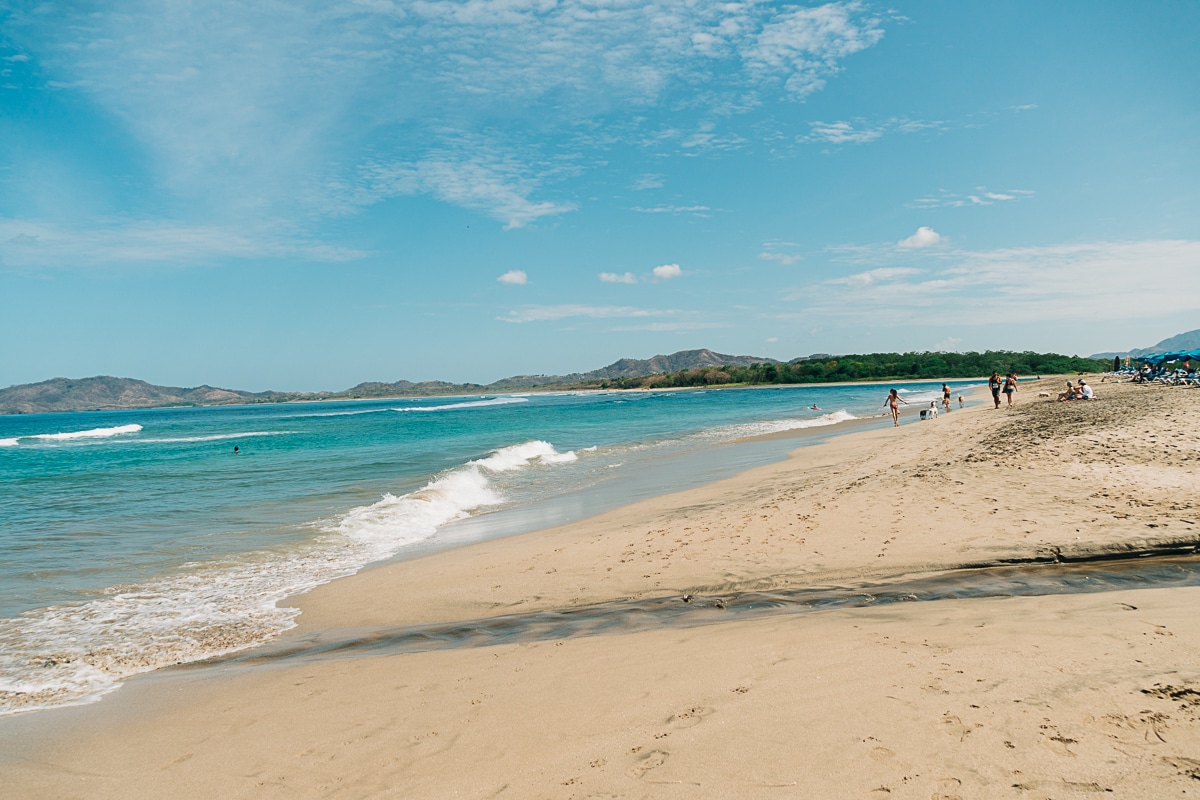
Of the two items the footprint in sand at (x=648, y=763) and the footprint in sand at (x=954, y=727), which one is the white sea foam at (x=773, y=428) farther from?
the footprint in sand at (x=648, y=763)

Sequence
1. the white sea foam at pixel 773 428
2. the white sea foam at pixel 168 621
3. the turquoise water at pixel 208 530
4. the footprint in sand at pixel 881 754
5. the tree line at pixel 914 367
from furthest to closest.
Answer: the tree line at pixel 914 367 < the white sea foam at pixel 773 428 < the turquoise water at pixel 208 530 < the white sea foam at pixel 168 621 < the footprint in sand at pixel 881 754

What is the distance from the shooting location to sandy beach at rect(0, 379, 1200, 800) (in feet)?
11.5

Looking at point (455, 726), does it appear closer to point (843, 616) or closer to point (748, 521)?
point (843, 616)

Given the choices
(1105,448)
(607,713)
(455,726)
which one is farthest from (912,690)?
(1105,448)

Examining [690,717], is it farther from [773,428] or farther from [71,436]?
[71,436]

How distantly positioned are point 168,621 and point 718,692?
7641mm

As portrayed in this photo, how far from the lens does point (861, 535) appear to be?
8742mm

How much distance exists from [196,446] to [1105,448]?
163 feet

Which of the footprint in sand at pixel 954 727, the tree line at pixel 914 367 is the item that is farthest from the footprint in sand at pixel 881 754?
the tree line at pixel 914 367

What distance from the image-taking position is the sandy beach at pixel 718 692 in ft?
11.5

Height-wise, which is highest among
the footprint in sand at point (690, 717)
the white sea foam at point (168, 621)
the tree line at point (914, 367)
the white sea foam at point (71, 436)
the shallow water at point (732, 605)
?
the tree line at point (914, 367)

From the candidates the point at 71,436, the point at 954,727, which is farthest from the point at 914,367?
the point at 954,727

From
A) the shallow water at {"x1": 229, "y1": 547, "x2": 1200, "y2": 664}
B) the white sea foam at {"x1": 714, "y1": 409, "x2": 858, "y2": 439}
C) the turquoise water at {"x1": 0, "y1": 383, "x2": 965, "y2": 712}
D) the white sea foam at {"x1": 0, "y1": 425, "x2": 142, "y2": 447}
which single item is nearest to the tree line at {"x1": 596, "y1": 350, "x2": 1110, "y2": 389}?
the white sea foam at {"x1": 714, "y1": 409, "x2": 858, "y2": 439}

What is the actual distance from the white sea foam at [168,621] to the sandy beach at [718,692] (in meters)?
0.53
